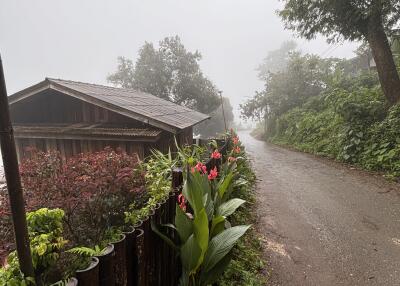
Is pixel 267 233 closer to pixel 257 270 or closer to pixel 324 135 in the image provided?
pixel 257 270

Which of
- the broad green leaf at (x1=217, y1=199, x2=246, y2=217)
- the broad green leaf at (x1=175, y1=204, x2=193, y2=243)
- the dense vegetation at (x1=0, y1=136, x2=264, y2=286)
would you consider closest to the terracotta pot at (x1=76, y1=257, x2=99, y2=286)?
the dense vegetation at (x1=0, y1=136, x2=264, y2=286)

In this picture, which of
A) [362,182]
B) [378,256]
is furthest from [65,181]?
[362,182]

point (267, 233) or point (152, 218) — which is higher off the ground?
point (152, 218)

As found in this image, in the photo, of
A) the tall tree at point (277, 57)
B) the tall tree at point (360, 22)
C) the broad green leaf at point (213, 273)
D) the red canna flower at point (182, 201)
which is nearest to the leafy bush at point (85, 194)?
the red canna flower at point (182, 201)

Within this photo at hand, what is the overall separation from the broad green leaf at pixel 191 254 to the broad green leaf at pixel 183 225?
3.3 inches

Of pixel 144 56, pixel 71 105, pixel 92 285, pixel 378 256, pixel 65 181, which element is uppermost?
pixel 144 56

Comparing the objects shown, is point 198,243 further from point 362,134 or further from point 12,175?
point 362,134

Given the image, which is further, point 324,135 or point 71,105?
point 324,135

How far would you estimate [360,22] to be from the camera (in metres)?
9.71

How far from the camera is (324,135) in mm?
13703

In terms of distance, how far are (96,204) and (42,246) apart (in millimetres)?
2458

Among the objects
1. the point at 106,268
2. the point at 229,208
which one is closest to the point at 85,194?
the point at 229,208

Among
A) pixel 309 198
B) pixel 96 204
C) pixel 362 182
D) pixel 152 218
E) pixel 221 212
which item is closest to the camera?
pixel 152 218

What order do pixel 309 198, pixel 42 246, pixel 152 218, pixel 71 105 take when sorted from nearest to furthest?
pixel 42 246
pixel 152 218
pixel 309 198
pixel 71 105
